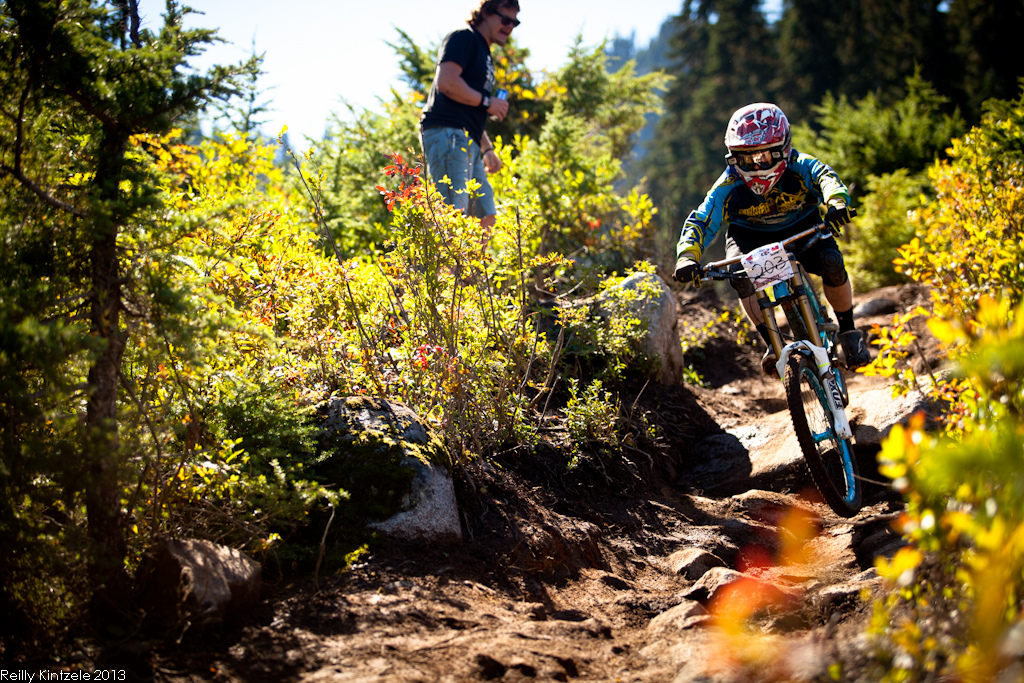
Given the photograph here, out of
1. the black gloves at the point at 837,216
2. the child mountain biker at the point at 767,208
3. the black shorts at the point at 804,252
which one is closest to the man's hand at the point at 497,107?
the child mountain biker at the point at 767,208

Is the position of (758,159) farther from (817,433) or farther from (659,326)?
(659,326)

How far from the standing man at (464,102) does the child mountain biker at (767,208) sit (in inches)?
60.8

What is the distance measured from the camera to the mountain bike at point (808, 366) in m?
3.20

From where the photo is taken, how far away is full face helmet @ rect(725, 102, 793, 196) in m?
3.87

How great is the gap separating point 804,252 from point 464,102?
8.36 feet

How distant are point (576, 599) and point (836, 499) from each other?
4.68ft

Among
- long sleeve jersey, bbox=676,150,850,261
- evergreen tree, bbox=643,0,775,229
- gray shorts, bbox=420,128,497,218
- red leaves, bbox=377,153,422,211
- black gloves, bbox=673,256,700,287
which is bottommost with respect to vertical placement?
black gloves, bbox=673,256,700,287

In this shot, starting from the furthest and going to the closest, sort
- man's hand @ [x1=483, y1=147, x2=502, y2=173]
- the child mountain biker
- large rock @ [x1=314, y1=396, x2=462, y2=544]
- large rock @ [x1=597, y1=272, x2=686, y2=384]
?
man's hand @ [x1=483, y1=147, x2=502, y2=173] < large rock @ [x1=597, y1=272, x2=686, y2=384] < the child mountain biker < large rock @ [x1=314, y1=396, x2=462, y2=544]

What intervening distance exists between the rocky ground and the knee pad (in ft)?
2.92

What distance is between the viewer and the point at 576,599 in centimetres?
266

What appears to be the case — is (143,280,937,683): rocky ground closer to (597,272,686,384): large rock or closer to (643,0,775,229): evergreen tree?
(597,272,686,384): large rock

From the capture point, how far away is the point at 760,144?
3.88 meters

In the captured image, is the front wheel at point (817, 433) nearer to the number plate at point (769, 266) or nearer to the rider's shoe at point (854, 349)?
the number plate at point (769, 266)

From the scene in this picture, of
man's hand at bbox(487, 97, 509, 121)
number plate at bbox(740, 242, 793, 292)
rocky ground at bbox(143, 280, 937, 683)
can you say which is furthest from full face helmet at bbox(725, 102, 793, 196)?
man's hand at bbox(487, 97, 509, 121)
